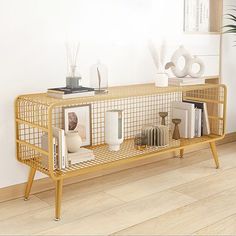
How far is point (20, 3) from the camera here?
7.61ft

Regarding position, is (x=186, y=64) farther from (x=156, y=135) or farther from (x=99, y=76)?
(x=99, y=76)

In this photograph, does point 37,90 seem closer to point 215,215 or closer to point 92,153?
point 92,153

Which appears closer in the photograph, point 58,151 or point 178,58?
point 58,151

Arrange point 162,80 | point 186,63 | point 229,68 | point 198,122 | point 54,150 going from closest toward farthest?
point 54,150
point 162,80
point 186,63
point 198,122
point 229,68

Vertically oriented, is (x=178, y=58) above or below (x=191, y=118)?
above

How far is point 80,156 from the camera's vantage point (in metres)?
2.35

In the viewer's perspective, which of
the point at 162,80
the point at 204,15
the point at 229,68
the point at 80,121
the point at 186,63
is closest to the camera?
the point at 80,121

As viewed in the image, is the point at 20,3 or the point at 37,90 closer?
the point at 20,3

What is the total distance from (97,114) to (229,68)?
1.39 metres

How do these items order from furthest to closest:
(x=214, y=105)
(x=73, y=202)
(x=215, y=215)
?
(x=214, y=105) < (x=73, y=202) < (x=215, y=215)

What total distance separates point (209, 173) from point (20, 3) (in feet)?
5.32

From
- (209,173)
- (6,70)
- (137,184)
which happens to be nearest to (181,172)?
(209,173)

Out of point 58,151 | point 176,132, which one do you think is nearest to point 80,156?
point 58,151

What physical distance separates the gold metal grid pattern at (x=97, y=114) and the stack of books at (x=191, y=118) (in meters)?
0.09
